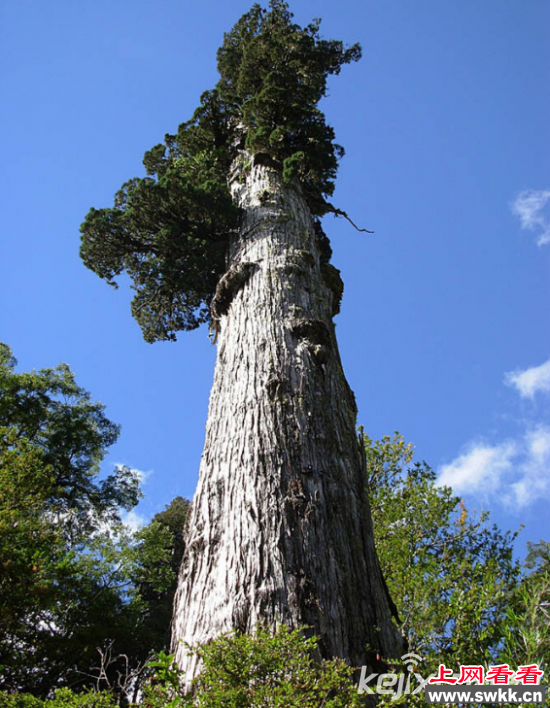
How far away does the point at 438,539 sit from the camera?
721 cm

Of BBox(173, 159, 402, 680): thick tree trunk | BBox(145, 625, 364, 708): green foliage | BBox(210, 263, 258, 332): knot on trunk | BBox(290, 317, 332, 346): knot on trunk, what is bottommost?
BBox(145, 625, 364, 708): green foliage

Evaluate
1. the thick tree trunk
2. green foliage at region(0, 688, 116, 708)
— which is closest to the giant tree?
the thick tree trunk

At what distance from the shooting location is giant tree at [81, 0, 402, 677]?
11.5 ft

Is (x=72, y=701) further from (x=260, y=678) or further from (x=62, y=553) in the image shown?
(x=62, y=553)

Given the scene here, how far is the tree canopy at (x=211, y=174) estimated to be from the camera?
339 inches

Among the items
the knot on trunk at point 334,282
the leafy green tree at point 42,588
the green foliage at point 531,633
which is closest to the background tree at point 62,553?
the leafy green tree at point 42,588

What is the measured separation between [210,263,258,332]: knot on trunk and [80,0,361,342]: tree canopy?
203 centimetres

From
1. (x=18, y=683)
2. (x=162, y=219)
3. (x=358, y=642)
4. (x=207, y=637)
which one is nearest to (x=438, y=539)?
(x=358, y=642)

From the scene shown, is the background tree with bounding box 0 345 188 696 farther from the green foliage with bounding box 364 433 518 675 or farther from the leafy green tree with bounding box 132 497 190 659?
the green foliage with bounding box 364 433 518 675

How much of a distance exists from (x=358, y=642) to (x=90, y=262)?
334 inches

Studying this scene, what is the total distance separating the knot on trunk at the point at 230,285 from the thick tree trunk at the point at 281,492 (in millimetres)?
18

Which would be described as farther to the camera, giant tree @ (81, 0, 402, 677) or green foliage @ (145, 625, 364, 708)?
giant tree @ (81, 0, 402, 677)

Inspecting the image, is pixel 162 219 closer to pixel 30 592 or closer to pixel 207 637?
pixel 30 592

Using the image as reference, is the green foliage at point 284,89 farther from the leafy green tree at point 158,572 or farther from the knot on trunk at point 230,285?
the leafy green tree at point 158,572
